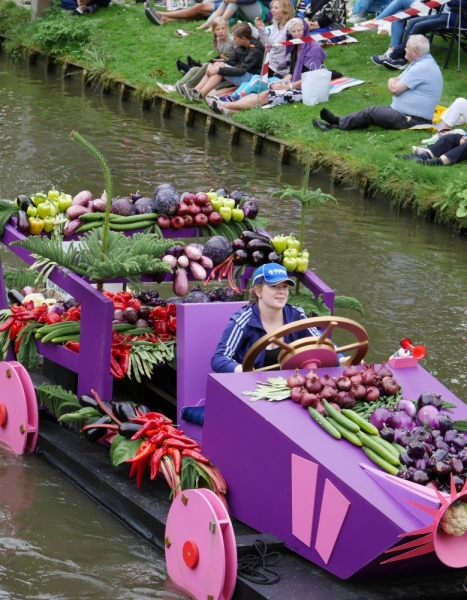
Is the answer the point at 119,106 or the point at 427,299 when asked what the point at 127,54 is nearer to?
the point at 119,106

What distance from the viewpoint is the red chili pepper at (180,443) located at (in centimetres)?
548

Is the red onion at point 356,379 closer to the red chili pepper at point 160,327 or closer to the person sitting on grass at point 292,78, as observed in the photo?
the red chili pepper at point 160,327

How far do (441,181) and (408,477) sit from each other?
318 inches

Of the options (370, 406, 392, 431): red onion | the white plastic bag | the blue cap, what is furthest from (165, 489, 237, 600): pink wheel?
the white plastic bag

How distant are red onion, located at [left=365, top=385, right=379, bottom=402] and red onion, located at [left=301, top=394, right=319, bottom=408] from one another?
0.28 m

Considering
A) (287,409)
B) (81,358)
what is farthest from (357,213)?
(287,409)

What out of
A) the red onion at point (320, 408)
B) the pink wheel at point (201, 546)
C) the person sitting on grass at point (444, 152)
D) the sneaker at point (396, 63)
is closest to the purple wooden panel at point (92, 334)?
the pink wheel at point (201, 546)

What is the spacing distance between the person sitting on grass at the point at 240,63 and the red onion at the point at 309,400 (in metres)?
Result: 12.4

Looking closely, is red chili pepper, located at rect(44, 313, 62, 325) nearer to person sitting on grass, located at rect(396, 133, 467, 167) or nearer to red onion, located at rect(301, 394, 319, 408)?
red onion, located at rect(301, 394, 319, 408)

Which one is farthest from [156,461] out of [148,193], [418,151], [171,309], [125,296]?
[418,151]

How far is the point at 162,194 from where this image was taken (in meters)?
6.78

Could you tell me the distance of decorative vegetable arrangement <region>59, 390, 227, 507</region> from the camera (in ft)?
17.3

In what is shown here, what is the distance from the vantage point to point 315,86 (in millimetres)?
15648

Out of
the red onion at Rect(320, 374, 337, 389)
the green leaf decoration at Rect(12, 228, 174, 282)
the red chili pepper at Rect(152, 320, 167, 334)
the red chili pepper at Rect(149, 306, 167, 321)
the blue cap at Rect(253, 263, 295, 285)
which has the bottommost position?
the red chili pepper at Rect(152, 320, 167, 334)
